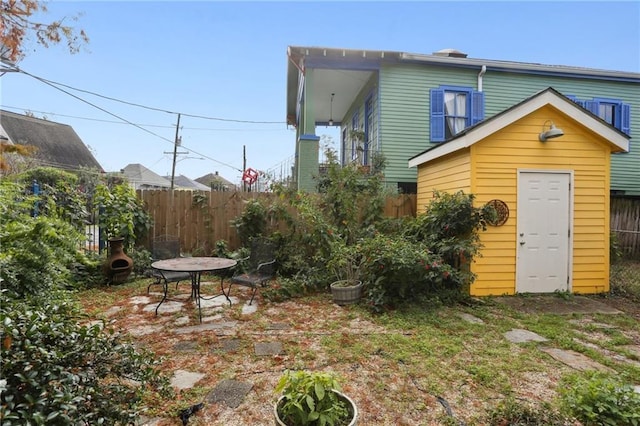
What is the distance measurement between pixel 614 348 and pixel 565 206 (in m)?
2.86

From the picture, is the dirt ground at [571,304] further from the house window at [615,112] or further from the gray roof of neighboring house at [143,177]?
the gray roof of neighboring house at [143,177]

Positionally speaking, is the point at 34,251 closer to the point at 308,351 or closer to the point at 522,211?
the point at 308,351

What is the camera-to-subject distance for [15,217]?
14.0 ft

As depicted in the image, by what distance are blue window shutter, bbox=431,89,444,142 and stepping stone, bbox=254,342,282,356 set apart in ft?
26.0

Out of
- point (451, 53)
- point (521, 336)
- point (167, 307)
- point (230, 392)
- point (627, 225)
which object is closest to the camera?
point (230, 392)

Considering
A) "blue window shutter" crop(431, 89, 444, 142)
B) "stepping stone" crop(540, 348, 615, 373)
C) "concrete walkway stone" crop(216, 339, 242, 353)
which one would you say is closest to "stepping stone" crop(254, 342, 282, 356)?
"concrete walkway stone" crop(216, 339, 242, 353)

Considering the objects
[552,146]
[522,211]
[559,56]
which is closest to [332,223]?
[522,211]

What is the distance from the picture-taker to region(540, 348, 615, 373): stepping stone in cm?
306

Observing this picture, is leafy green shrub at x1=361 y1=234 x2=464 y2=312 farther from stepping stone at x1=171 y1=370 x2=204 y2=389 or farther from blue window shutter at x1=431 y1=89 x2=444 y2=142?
blue window shutter at x1=431 y1=89 x2=444 y2=142

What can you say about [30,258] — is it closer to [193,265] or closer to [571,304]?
[193,265]

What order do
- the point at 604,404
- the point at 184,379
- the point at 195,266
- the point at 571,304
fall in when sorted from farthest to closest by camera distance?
the point at 571,304
the point at 195,266
the point at 184,379
the point at 604,404

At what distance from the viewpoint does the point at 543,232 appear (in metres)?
5.66

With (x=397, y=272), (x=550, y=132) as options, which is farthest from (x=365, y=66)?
(x=397, y=272)

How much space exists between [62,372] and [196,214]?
5.99 m
